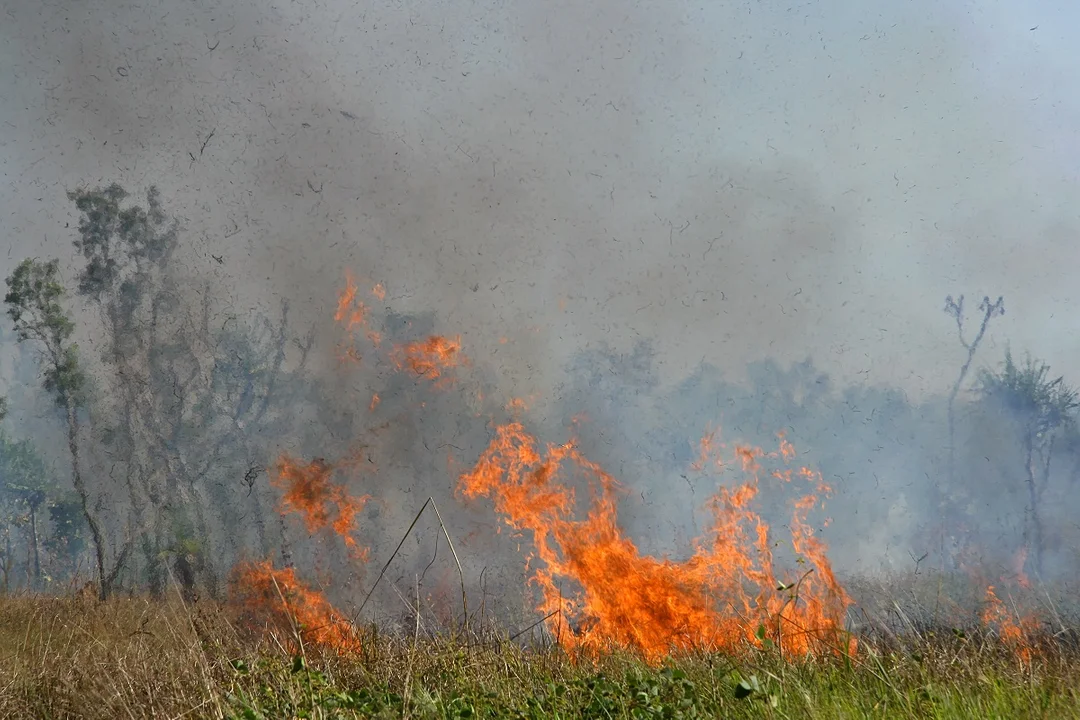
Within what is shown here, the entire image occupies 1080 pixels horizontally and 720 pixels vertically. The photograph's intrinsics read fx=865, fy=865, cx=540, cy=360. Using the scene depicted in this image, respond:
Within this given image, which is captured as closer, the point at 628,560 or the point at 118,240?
the point at 628,560

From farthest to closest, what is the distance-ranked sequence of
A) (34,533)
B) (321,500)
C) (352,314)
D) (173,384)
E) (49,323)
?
(34,533), (49,323), (173,384), (352,314), (321,500)

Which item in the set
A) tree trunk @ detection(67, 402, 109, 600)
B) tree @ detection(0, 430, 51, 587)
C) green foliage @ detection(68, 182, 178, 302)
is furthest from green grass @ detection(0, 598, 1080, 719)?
tree @ detection(0, 430, 51, 587)

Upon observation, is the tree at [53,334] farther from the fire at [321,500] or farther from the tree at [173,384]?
the fire at [321,500]

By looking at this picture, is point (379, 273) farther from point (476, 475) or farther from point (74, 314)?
point (74, 314)

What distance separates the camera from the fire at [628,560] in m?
8.30

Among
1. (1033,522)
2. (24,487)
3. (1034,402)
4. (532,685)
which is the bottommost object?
(532,685)

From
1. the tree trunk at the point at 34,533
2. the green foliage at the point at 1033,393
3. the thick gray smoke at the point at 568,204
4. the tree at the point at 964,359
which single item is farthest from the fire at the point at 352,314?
the green foliage at the point at 1033,393

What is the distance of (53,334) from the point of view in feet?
38.5

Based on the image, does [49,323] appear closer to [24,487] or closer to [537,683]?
[24,487]

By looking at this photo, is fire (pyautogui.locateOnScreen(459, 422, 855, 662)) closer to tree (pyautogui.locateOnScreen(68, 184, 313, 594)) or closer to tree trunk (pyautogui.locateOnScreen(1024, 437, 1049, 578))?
tree trunk (pyautogui.locateOnScreen(1024, 437, 1049, 578))

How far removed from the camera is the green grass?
363 centimetres

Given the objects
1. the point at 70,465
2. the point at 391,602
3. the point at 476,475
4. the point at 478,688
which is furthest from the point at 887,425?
the point at 70,465

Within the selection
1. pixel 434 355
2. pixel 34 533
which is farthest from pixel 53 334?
pixel 434 355

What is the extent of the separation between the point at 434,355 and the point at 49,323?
567 centimetres
